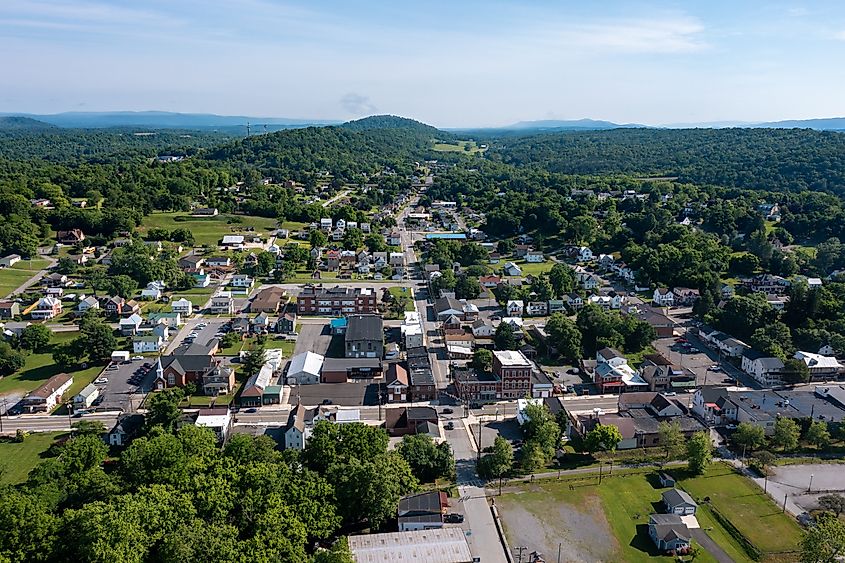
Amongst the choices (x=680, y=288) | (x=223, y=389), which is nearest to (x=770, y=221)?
(x=680, y=288)

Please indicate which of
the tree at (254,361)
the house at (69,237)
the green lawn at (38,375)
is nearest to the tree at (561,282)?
the tree at (254,361)

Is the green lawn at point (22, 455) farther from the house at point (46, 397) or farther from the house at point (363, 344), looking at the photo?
the house at point (363, 344)

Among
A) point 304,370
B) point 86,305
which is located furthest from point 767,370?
point 86,305

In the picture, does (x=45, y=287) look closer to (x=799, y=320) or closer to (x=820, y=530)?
(x=820, y=530)

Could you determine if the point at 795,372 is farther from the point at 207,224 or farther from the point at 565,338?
the point at 207,224

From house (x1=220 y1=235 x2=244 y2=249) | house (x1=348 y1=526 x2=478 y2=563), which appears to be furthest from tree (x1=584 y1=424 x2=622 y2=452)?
house (x1=220 y1=235 x2=244 y2=249)

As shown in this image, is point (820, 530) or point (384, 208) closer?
point (820, 530)
